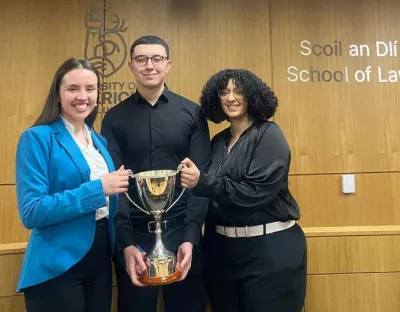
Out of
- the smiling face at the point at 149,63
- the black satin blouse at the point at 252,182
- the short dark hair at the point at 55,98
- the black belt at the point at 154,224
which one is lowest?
the black belt at the point at 154,224

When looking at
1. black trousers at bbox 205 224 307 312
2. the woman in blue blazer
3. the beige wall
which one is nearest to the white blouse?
the woman in blue blazer

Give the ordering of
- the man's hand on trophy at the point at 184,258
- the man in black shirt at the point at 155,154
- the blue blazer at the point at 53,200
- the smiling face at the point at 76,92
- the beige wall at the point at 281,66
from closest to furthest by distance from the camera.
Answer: the blue blazer at the point at 53,200, the smiling face at the point at 76,92, the man's hand on trophy at the point at 184,258, the man in black shirt at the point at 155,154, the beige wall at the point at 281,66

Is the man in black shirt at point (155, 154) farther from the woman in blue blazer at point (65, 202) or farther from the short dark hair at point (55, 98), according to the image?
the short dark hair at point (55, 98)

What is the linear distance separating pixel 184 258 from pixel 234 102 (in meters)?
0.67

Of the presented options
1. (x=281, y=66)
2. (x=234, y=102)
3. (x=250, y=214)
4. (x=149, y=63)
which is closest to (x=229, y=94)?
(x=234, y=102)

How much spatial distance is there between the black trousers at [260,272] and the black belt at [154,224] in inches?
6.7

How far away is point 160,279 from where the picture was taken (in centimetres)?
117

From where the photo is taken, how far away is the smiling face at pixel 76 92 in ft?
3.76

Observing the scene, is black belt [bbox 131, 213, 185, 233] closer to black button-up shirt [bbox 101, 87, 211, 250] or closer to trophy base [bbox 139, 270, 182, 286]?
black button-up shirt [bbox 101, 87, 211, 250]

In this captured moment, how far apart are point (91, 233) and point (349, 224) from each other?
185cm

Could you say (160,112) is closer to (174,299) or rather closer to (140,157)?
(140,157)

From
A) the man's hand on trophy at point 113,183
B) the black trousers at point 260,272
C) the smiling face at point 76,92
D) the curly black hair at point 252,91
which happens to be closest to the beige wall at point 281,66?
the curly black hair at point 252,91

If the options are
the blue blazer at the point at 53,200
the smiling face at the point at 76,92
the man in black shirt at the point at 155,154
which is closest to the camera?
the blue blazer at the point at 53,200

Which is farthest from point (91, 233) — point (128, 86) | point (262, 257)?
point (128, 86)
